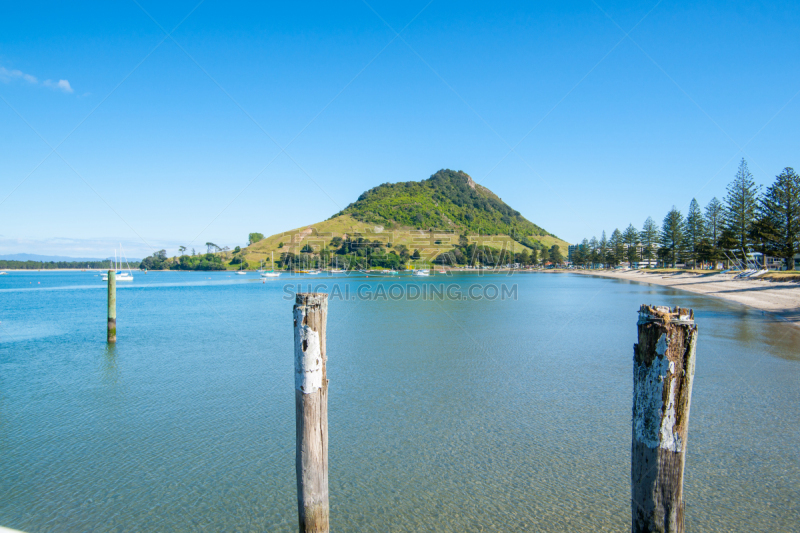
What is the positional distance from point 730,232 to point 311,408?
76221 mm

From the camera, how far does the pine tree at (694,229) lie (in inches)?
3135

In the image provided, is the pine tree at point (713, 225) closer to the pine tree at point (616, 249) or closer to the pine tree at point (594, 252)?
the pine tree at point (616, 249)

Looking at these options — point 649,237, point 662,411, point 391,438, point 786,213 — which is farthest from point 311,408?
point 649,237

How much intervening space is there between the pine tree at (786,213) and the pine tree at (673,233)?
36.6 m

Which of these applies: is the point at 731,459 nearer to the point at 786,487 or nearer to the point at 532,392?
the point at 786,487

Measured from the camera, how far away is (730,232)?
64.0 metres

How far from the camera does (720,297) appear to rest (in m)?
39.2

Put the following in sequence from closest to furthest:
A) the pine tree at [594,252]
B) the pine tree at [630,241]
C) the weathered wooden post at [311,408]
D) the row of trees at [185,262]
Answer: the weathered wooden post at [311,408] → the pine tree at [630,241] → the pine tree at [594,252] → the row of trees at [185,262]

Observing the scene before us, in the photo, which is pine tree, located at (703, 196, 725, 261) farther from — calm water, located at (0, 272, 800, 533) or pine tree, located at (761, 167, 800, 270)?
calm water, located at (0, 272, 800, 533)

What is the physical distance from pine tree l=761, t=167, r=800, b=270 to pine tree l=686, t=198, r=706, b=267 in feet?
97.1

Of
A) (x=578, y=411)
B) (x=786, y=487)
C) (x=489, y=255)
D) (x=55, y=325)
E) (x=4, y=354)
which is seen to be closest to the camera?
(x=786, y=487)

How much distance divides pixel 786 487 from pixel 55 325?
31.2 meters

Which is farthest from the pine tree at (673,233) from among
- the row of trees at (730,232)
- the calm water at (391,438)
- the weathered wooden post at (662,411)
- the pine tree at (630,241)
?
the weathered wooden post at (662,411)

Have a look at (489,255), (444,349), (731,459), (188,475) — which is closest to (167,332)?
(444,349)
